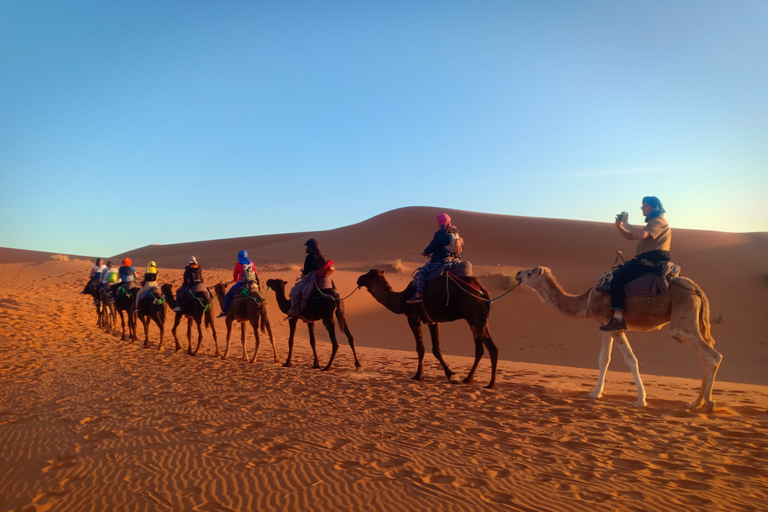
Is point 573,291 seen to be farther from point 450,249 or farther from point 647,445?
point 647,445

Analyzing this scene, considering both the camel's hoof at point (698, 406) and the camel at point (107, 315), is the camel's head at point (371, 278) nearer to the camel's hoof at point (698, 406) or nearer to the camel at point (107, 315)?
the camel's hoof at point (698, 406)

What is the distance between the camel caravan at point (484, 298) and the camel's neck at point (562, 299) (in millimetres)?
19

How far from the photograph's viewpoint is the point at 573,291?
25.8 metres

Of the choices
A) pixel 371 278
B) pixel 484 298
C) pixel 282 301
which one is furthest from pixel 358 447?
pixel 282 301

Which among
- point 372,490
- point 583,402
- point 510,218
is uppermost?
point 510,218

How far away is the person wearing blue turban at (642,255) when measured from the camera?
25.9 feet

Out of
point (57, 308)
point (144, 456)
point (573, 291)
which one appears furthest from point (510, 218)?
point (144, 456)

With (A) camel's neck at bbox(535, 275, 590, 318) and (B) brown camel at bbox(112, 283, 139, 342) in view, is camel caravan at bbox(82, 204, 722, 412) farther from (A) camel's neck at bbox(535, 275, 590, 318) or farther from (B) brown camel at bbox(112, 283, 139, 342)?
(B) brown camel at bbox(112, 283, 139, 342)

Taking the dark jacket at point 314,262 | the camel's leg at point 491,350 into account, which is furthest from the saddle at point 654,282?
the dark jacket at point 314,262

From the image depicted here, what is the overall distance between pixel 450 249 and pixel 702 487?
20.8 feet

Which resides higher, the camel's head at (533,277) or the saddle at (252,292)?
the camel's head at (533,277)

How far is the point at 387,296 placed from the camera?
11055mm

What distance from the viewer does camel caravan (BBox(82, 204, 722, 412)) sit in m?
7.72

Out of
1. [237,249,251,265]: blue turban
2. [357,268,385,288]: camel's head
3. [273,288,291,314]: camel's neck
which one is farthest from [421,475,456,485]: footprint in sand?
[237,249,251,265]: blue turban
